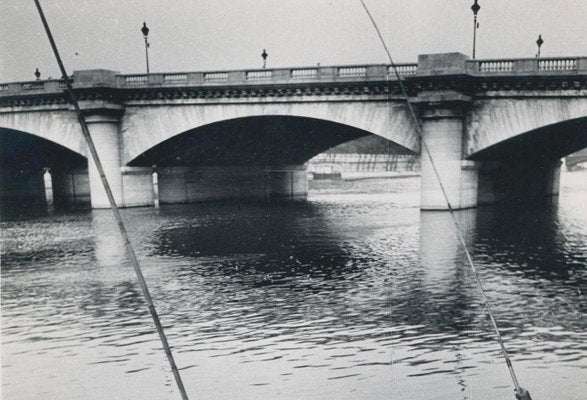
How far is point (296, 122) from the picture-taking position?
105 feet

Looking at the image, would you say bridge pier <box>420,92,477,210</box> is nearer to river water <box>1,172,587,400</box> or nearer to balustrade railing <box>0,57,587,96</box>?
balustrade railing <box>0,57,587,96</box>

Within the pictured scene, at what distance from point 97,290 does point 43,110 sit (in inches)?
988

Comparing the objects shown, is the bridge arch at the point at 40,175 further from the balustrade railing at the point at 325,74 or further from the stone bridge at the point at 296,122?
the balustrade railing at the point at 325,74

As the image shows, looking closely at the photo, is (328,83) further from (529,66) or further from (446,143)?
(529,66)

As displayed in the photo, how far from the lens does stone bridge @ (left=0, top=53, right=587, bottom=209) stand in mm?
24891

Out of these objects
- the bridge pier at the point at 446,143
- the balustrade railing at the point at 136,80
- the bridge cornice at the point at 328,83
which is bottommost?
the bridge pier at the point at 446,143

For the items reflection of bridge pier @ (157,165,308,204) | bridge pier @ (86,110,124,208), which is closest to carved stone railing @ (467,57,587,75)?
bridge pier @ (86,110,124,208)

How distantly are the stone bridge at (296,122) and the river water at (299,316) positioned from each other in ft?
20.8

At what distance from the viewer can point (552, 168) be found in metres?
41.6

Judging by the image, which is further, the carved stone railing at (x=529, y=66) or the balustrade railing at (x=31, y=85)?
the balustrade railing at (x=31, y=85)

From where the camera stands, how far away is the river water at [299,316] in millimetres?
7301

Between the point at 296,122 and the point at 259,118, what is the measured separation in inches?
89.4

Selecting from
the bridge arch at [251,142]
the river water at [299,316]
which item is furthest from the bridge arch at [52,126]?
the river water at [299,316]

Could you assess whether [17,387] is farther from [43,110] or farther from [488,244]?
[43,110]
